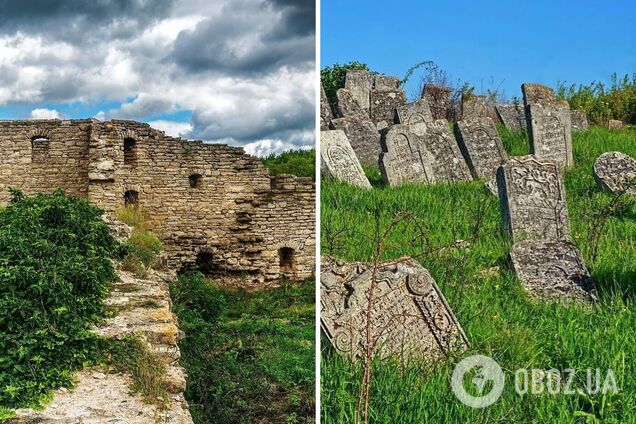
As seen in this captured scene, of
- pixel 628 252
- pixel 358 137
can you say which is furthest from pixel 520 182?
pixel 358 137

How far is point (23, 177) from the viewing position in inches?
639

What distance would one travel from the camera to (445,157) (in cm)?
977

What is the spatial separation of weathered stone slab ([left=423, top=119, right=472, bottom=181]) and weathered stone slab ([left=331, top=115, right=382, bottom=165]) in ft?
4.12

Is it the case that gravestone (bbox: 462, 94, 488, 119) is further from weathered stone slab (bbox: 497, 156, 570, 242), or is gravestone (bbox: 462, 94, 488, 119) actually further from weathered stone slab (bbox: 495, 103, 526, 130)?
weathered stone slab (bbox: 497, 156, 570, 242)

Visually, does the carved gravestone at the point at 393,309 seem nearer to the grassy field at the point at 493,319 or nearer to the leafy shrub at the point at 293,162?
the grassy field at the point at 493,319

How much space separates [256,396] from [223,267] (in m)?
8.59

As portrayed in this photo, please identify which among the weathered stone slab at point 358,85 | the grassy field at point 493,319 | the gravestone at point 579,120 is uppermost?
the weathered stone slab at point 358,85

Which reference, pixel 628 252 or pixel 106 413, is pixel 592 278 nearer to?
pixel 628 252

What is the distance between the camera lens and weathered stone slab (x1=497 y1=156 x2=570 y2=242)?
239 inches

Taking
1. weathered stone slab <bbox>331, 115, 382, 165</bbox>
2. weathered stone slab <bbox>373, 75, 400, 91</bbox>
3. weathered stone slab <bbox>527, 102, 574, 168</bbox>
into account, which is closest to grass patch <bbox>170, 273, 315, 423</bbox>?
weathered stone slab <bbox>331, 115, 382, 165</bbox>

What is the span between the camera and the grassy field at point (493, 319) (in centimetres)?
310

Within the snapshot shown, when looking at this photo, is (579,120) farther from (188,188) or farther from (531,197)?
(188,188)

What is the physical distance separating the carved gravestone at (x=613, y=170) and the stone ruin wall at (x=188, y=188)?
28.0 feet

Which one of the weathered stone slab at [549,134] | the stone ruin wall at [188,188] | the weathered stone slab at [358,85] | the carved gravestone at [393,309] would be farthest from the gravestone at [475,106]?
the carved gravestone at [393,309]
